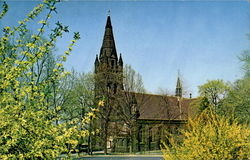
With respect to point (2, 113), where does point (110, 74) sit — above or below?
above

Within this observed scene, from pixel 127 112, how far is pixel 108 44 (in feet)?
42.2

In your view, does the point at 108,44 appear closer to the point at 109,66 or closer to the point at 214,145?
the point at 109,66

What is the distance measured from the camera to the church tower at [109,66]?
39.0 metres

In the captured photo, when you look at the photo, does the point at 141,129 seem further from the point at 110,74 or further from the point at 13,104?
the point at 13,104

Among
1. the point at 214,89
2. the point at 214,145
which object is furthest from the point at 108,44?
the point at 214,145

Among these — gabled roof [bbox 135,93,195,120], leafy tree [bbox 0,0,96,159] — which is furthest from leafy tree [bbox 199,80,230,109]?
leafy tree [bbox 0,0,96,159]

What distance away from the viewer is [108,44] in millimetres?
47656

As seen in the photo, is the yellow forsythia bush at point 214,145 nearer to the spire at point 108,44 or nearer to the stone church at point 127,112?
the stone church at point 127,112

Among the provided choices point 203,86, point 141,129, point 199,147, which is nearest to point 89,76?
point 141,129

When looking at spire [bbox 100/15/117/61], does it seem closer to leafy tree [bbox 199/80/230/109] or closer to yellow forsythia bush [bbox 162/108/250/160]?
leafy tree [bbox 199/80/230/109]

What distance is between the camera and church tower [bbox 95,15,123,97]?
3902cm

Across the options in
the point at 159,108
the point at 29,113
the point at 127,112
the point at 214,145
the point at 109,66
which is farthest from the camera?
the point at 159,108

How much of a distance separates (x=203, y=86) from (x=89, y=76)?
91.5 feet

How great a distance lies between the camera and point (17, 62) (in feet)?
13.4
